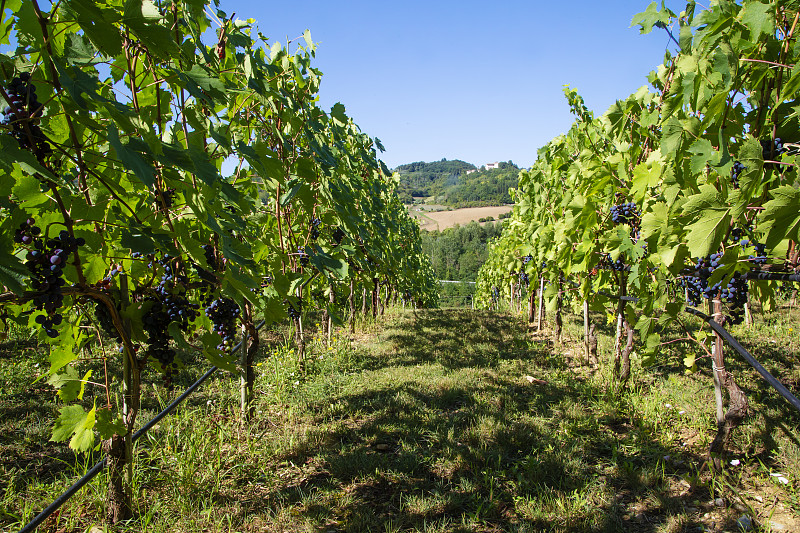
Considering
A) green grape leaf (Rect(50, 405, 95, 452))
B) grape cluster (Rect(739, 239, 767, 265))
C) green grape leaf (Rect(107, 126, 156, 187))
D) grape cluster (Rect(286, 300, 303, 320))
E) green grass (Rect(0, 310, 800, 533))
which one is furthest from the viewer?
grape cluster (Rect(286, 300, 303, 320))

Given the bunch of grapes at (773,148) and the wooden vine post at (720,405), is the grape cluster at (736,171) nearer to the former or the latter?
the bunch of grapes at (773,148)

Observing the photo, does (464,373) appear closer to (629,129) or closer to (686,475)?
(686,475)

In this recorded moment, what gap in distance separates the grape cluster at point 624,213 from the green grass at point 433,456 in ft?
5.12

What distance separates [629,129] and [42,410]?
570 cm

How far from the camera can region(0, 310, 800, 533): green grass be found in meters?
2.36

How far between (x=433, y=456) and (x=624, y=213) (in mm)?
2265

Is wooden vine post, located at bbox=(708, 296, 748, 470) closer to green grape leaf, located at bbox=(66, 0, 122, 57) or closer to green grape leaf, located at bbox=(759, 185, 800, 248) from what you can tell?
green grape leaf, located at bbox=(759, 185, 800, 248)

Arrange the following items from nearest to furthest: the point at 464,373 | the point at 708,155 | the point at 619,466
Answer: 1. the point at 708,155
2. the point at 619,466
3. the point at 464,373

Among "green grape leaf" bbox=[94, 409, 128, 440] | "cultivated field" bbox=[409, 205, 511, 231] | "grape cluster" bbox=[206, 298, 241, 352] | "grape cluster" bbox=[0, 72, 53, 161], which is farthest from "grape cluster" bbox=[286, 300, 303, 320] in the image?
"cultivated field" bbox=[409, 205, 511, 231]

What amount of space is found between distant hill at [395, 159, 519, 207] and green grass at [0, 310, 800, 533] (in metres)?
80.6

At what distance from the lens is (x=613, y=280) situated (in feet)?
14.2

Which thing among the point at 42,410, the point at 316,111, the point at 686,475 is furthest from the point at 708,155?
the point at 42,410

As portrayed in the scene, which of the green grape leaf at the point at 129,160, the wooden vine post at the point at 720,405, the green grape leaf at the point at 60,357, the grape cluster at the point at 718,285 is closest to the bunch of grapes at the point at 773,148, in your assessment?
the grape cluster at the point at 718,285

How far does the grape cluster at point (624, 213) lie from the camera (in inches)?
127
